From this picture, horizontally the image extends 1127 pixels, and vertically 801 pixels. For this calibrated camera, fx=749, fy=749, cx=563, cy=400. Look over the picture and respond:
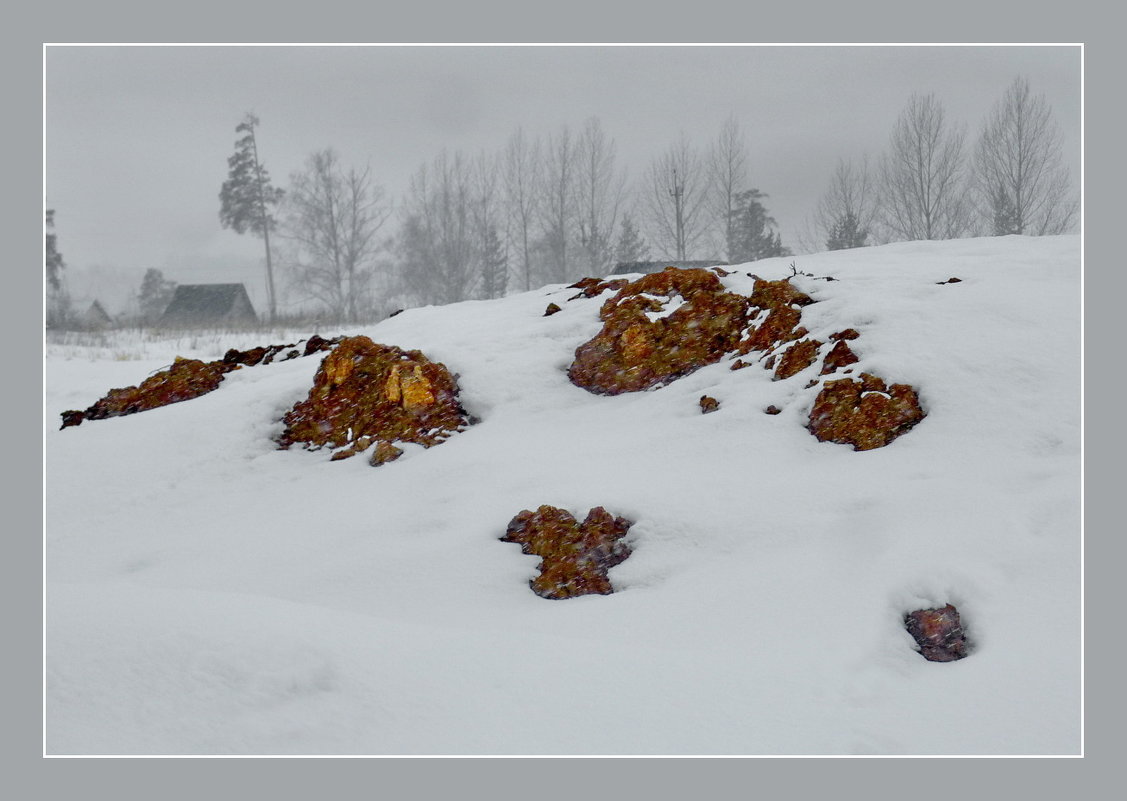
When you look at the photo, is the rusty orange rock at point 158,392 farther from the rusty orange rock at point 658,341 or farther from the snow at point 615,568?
the rusty orange rock at point 658,341

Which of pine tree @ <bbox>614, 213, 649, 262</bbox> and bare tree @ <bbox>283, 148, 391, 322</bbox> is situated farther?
bare tree @ <bbox>283, 148, 391, 322</bbox>

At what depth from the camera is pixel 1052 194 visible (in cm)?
837

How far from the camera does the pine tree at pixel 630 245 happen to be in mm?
12091

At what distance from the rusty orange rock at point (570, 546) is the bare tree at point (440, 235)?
745 centimetres

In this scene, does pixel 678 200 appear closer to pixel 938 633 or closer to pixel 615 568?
pixel 615 568

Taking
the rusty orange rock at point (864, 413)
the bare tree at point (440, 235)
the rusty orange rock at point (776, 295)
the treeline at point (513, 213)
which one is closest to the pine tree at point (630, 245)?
the treeline at point (513, 213)

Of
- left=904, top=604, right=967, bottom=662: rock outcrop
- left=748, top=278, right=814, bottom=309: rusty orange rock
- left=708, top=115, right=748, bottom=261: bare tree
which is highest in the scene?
left=708, top=115, right=748, bottom=261: bare tree

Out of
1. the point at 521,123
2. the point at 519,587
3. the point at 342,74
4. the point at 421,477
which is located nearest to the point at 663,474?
the point at 519,587

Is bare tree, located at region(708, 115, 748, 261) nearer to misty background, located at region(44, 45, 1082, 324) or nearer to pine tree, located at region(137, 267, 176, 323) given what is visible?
misty background, located at region(44, 45, 1082, 324)

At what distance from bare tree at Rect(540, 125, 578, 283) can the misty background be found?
1.10ft

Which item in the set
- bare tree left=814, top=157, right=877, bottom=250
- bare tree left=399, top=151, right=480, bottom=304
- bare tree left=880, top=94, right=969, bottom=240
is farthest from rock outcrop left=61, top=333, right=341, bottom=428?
bare tree left=814, top=157, right=877, bottom=250

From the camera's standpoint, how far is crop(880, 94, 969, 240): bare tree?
7.62 m

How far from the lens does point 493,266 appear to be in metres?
15.3

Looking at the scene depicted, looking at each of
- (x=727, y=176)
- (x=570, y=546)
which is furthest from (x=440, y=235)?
(x=570, y=546)
